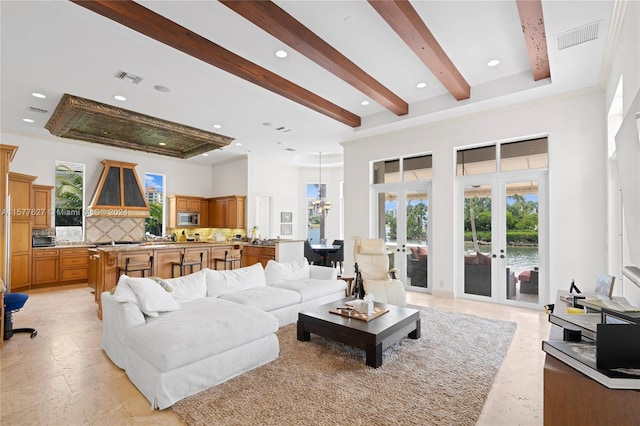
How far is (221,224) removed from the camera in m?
9.55

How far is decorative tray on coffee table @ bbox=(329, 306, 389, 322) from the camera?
128 inches

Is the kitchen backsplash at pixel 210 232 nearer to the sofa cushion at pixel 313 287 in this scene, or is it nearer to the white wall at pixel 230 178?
the white wall at pixel 230 178

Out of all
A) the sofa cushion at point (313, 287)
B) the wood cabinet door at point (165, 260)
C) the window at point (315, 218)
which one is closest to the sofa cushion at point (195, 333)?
the sofa cushion at point (313, 287)

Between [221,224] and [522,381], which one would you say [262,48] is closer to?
[522,381]

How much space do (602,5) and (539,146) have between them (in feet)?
7.91

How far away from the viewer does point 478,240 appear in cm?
555

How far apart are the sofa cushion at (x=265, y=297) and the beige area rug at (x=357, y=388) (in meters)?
0.44

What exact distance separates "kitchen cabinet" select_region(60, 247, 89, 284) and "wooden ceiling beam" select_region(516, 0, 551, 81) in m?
8.56

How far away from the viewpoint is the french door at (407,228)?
6.21 m

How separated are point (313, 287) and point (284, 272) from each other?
2.02ft

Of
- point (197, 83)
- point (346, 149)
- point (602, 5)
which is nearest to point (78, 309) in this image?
point (197, 83)

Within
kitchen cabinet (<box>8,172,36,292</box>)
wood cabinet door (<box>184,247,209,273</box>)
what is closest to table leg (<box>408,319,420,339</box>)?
wood cabinet door (<box>184,247,209,273</box>)

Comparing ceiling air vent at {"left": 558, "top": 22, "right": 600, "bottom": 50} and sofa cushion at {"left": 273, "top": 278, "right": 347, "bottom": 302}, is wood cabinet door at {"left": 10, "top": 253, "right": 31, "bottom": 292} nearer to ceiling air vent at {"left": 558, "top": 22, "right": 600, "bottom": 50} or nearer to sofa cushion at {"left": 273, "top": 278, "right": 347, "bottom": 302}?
sofa cushion at {"left": 273, "top": 278, "right": 347, "bottom": 302}

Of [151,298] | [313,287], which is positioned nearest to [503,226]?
[313,287]
